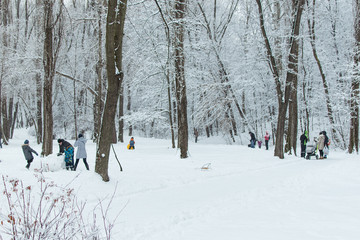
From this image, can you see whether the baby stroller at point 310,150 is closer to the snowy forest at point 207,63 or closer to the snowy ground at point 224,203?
→ the snowy forest at point 207,63

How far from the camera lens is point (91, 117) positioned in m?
32.1

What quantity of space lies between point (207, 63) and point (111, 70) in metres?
16.1

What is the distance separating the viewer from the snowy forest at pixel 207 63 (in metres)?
13.7

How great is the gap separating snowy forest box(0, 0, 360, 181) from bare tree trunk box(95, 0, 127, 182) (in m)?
4.69

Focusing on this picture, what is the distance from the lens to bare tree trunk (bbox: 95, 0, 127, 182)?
752cm

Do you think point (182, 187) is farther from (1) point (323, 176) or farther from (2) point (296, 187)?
(1) point (323, 176)

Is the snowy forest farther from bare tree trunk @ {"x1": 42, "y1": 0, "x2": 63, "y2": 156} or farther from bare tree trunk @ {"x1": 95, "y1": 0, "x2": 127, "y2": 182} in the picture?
bare tree trunk @ {"x1": 95, "y1": 0, "x2": 127, "y2": 182}

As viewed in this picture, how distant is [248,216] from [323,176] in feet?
17.9

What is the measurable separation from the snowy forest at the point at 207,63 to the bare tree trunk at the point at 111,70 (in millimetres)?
4691

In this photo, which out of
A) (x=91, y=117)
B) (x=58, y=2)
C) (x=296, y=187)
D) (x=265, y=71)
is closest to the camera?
(x=296, y=187)

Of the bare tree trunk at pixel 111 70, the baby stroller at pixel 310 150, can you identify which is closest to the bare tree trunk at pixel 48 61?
the bare tree trunk at pixel 111 70

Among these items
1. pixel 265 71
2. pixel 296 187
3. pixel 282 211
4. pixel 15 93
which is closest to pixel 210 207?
pixel 282 211

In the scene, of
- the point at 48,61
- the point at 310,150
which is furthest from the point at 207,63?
the point at 48,61

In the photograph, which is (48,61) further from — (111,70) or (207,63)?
(207,63)
